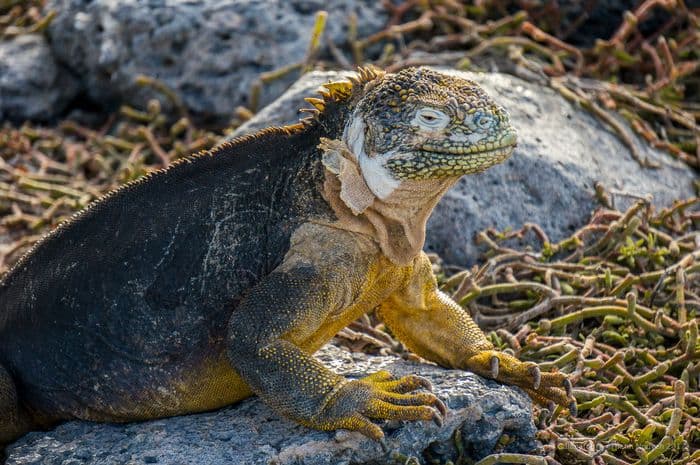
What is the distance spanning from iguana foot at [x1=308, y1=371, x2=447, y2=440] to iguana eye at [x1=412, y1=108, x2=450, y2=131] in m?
1.01

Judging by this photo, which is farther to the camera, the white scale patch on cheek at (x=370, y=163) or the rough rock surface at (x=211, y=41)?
the rough rock surface at (x=211, y=41)

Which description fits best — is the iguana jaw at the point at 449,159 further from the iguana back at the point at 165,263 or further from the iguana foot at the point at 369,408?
the iguana foot at the point at 369,408

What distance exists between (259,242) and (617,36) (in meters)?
4.66

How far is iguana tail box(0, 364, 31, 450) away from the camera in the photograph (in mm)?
4691

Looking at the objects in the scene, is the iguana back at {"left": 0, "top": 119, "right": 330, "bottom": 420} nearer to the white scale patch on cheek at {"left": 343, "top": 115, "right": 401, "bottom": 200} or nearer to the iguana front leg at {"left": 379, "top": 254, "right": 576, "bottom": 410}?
the white scale patch on cheek at {"left": 343, "top": 115, "right": 401, "bottom": 200}

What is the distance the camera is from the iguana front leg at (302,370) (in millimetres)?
4078

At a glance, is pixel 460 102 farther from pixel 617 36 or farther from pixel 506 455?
pixel 617 36

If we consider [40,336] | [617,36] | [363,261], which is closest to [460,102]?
[363,261]

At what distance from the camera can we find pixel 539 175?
6.37 metres

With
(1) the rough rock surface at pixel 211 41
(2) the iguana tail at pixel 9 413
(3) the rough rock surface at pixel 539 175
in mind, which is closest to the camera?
(2) the iguana tail at pixel 9 413

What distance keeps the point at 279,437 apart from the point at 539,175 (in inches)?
111

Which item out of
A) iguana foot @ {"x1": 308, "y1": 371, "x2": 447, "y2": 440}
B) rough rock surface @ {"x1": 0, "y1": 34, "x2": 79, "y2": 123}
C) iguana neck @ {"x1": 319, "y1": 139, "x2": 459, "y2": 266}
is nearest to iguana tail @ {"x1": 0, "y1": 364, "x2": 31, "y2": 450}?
iguana foot @ {"x1": 308, "y1": 371, "x2": 447, "y2": 440}

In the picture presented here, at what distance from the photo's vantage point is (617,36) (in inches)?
320

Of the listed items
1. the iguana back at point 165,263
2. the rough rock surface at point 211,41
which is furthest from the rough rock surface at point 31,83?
the iguana back at point 165,263
